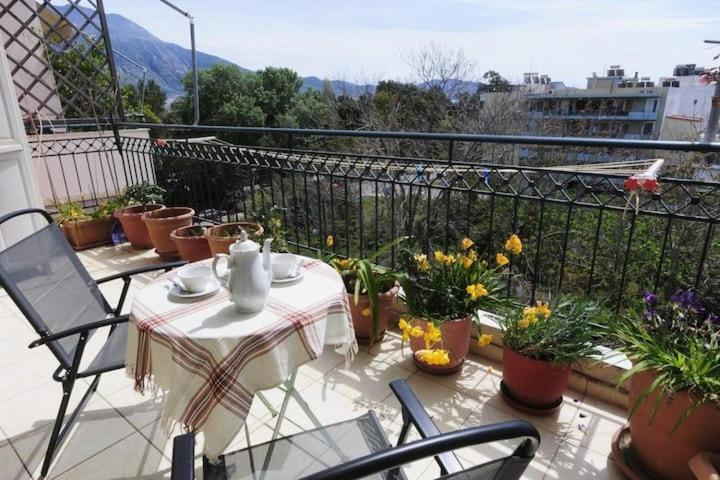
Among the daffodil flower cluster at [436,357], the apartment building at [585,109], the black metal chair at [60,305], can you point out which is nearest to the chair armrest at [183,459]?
the black metal chair at [60,305]

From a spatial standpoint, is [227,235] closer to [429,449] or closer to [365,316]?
[365,316]

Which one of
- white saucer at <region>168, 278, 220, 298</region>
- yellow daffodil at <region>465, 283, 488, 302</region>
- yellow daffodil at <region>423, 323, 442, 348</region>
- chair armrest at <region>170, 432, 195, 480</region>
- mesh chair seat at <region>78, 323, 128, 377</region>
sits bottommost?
yellow daffodil at <region>423, 323, 442, 348</region>

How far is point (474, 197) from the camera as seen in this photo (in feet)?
17.9

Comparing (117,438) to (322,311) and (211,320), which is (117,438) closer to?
(211,320)

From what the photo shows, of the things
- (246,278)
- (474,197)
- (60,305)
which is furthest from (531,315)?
(474,197)

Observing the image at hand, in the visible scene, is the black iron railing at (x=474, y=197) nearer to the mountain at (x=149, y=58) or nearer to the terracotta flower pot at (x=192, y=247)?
the terracotta flower pot at (x=192, y=247)

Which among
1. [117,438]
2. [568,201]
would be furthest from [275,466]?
[568,201]

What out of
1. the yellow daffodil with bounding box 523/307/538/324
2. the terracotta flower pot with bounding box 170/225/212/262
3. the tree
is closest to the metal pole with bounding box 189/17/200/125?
the terracotta flower pot with bounding box 170/225/212/262

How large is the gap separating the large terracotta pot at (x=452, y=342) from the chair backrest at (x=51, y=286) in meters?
1.43

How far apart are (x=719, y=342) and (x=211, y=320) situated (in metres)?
1.53

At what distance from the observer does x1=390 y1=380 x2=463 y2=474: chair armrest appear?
864mm

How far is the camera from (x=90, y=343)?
2281 mm

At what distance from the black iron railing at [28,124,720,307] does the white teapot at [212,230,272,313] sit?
4.14ft

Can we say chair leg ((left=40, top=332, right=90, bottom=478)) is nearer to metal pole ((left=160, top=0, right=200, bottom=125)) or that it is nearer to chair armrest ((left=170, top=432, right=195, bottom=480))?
chair armrest ((left=170, top=432, right=195, bottom=480))
